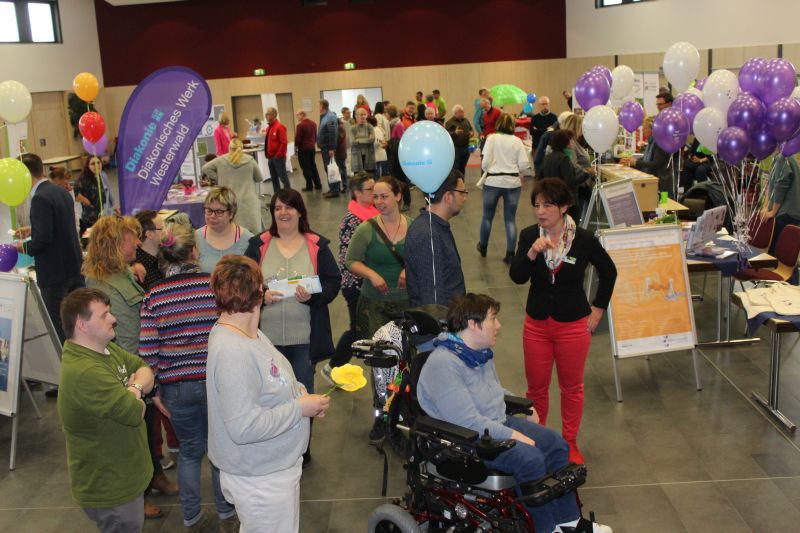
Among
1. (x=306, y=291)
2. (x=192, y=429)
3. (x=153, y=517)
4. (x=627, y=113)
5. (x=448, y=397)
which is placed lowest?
(x=153, y=517)

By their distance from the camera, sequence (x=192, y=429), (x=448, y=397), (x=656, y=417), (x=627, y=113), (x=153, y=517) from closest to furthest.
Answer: (x=448, y=397) < (x=192, y=429) < (x=153, y=517) < (x=656, y=417) < (x=627, y=113)

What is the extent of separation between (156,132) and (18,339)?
207 cm

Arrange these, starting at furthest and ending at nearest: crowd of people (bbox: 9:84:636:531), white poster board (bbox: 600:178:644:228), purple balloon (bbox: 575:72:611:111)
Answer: purple balloon (bbox: 575:72:611:111) < white poster board (bbox: 600:178:644:228) < crowd of people (bbox: 9:84:636:531)

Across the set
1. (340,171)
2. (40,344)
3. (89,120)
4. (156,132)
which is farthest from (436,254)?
(340,171)

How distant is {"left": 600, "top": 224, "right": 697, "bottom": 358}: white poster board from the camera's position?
5281 mm

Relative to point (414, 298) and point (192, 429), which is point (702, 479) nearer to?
point (414, 298)

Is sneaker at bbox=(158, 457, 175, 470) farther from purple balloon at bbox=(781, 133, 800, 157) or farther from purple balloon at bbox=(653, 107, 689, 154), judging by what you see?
purple balloon at bbox=(781, 133, 800, 157)

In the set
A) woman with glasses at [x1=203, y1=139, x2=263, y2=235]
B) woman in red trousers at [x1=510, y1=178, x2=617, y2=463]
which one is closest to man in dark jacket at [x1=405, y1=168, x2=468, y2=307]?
woman in red trousers at [x1=510, y1=178, x2=617, y2=463]

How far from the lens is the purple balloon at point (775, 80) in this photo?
6.22 m

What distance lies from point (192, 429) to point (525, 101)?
16.9m

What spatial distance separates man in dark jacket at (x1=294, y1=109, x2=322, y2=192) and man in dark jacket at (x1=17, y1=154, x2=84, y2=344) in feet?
27.9

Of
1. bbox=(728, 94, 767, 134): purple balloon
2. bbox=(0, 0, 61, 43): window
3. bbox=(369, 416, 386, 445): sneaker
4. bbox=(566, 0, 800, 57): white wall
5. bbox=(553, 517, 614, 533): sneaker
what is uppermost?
bbox=(0, 0, 61, 43): window

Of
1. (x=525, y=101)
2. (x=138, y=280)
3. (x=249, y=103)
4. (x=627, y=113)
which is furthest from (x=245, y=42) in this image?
(x=138, y=280)

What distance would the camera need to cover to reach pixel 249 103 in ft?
72.8
